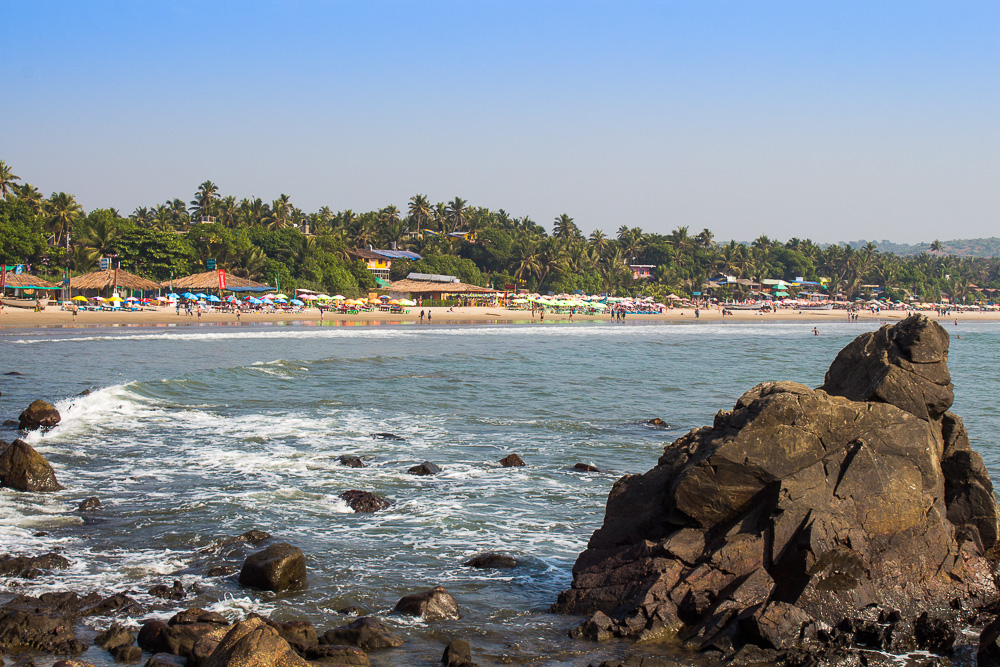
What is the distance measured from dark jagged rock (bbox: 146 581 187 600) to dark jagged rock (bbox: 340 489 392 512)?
4.08 metres

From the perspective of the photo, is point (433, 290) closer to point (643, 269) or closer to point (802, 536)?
point (643, 269)

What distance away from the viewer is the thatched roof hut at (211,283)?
8319cm

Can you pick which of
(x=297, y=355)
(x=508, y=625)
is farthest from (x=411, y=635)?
(x=297, y=355)

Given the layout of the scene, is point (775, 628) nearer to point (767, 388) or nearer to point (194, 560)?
point (767, 388)

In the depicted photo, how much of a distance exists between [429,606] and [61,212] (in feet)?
294

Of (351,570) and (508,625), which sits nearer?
(508,625)

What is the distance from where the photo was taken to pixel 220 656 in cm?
707

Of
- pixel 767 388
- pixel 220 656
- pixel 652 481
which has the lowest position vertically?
pixel 220 656

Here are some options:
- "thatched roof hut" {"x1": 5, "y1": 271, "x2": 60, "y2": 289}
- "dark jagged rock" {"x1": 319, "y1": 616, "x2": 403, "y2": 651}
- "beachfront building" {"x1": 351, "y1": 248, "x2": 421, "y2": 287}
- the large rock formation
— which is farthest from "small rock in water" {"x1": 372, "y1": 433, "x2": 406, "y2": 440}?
"beachfront building" {"x1": 351, "y1": 248, "x2": 421, "y2": 287}

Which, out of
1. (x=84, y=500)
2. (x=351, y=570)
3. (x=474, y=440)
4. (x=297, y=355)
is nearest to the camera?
(x=351, y=570)

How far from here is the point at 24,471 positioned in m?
14.3

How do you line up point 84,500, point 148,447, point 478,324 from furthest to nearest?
point 478,324 → point 148,447 → point 84,500

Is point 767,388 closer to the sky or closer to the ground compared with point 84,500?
closer to the sky

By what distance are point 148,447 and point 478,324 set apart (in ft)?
190
